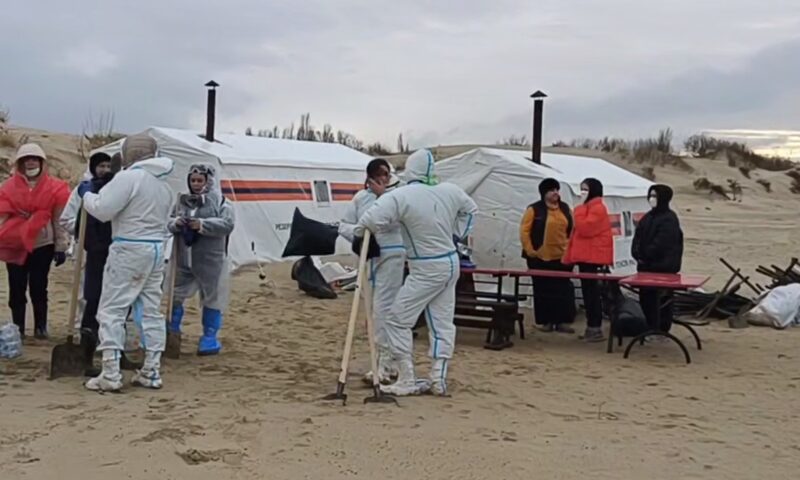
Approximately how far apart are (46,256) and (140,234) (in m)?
2.04

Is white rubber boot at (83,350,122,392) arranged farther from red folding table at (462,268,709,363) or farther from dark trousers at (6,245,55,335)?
Answer: red folding table at (462,268,709,363)

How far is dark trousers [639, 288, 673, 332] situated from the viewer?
8875mm

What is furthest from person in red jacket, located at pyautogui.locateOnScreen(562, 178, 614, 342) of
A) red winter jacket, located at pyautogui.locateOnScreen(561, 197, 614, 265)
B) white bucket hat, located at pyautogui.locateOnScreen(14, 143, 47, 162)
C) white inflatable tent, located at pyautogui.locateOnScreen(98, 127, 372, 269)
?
white inflatable tent, located at pyautogui.locateOnScreen(98, 127, 372, 269)

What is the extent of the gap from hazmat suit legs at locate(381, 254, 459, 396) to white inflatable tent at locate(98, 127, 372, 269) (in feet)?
24.7

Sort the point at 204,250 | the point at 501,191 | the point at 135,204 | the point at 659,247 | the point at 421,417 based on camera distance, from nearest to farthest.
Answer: the point at 421,417 < the point at 135,204 < the point at 204,250 < the point at 659,247 < the point at 501,191

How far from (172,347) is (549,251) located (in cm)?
402

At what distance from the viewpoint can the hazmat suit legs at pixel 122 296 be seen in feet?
20.3

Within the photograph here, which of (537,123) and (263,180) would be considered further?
(263,180)

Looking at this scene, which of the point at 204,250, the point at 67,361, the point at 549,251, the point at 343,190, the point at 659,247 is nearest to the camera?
the point at 67,361

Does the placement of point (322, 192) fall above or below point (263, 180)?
below

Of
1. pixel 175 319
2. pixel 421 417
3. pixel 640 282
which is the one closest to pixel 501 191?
pixel 640 282

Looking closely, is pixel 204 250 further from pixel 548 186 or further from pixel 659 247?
Answer: pixel 659 247

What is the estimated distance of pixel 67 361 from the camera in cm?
665

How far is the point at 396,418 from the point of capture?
230 inches
